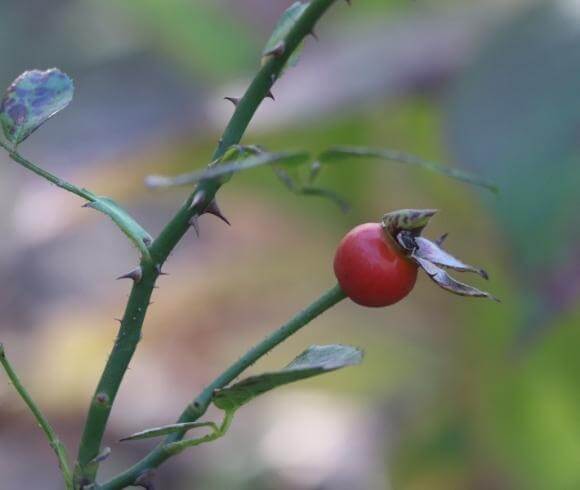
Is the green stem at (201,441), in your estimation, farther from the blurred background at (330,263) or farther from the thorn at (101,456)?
the blurred background at (330,263)

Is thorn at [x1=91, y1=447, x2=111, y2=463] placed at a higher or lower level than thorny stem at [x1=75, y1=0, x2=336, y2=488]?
lower

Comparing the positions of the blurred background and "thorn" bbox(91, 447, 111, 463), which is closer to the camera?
"thorn" bbox(91, 447, 111, 463)

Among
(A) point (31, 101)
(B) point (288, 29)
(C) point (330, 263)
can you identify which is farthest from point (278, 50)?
(C) point (330, 263)

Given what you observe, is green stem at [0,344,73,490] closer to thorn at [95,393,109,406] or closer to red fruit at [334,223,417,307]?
thorn at [95,393,109,406]

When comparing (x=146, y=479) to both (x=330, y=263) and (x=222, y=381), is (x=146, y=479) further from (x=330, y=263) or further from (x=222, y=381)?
(x=330, y=263)

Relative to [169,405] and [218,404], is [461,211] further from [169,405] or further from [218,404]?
[218,404]

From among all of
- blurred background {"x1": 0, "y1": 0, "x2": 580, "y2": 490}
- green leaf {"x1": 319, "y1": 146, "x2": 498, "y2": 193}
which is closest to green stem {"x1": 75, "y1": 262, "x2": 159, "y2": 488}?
green leaf {"x1": 319, "y1": 146, "x2": 498, "y2": 193}
